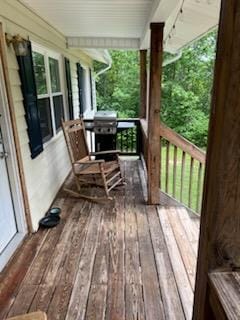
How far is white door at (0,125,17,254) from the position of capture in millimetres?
2408

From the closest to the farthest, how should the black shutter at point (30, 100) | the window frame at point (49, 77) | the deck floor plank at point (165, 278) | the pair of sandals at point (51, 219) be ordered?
the deck floor plank at point (165, 278) → the black shutter at point (30, 100) → the pair of sandals at point (51, 219) → the window frame at point (49, 77)

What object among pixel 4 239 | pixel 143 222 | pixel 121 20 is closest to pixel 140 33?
pixel 121 20

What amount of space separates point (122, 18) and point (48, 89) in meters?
1.36

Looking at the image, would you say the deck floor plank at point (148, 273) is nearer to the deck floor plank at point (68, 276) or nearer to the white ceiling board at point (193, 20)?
the deck floor plank at point (68, 276)

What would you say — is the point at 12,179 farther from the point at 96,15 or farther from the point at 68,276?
the point at 96,15

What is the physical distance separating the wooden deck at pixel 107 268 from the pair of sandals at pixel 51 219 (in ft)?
0.21

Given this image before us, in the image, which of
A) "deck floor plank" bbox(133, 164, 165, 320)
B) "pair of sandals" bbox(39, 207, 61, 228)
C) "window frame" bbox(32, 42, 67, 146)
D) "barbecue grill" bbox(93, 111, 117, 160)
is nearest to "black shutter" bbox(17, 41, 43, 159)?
"window frame" bbox(32, 42, 67, 146)

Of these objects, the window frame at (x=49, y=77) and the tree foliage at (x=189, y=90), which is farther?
the tree foliage at (x=189, y=90)

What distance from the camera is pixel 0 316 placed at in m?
1.81

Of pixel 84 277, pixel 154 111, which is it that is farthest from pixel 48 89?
pixel 84 277

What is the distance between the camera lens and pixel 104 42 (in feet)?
15.6

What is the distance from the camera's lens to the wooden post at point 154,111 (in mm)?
2969

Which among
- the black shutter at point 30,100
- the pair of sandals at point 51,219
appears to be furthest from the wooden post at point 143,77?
the pair of sandals at point 51,219

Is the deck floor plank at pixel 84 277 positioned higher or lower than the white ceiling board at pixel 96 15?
lower
